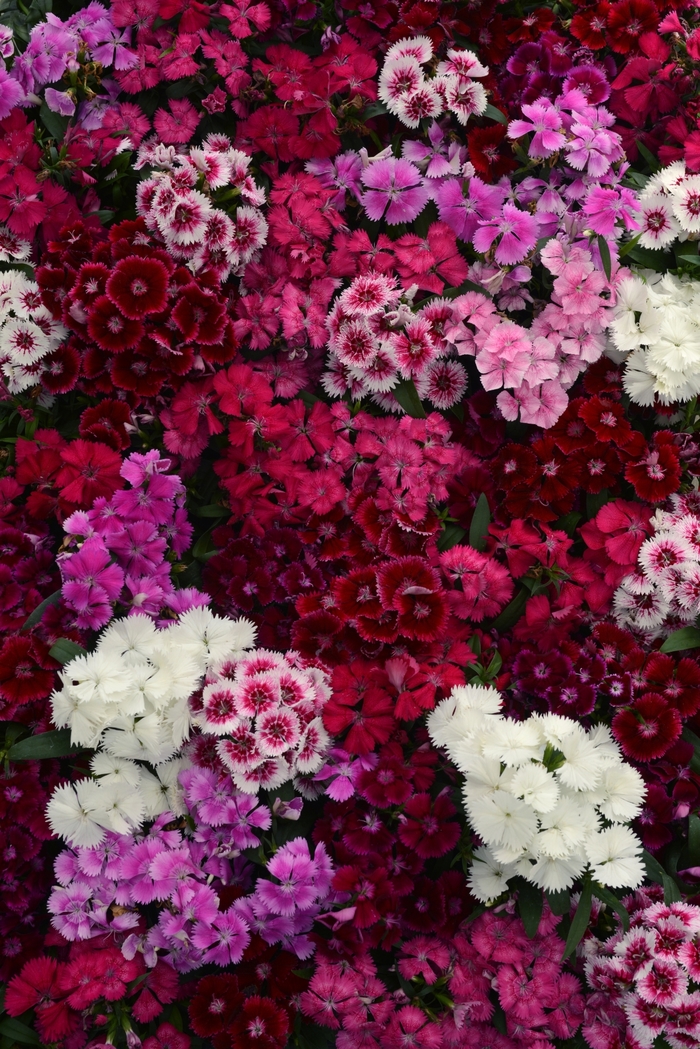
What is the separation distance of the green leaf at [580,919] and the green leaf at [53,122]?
284 cm

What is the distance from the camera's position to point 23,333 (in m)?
2.46

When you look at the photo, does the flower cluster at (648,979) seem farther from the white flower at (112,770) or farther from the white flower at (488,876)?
the white flower at (112,770)

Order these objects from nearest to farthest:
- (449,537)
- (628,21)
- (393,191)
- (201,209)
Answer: (201,209) < (449,537) < (393,191) < (628,21)

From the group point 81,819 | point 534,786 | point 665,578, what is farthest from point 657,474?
point 81,819

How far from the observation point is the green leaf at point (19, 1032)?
2.12 meters

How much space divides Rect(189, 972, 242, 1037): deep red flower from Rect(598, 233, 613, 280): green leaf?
7.72 feet

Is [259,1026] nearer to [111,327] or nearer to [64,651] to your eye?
[64,651]

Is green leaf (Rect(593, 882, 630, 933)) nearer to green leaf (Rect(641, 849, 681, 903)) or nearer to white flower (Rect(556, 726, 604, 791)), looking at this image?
green leaf (Rect(641, 849, 681, 903))

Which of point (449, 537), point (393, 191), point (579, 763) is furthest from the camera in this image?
point (393, 191)

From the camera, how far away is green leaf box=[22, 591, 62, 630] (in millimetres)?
2268

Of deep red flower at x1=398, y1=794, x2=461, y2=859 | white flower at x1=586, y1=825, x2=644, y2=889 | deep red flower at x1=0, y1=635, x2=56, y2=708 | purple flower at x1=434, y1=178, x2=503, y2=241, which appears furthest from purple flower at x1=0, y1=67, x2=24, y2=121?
white flower at x1=586, y1=825, x2=644, y2=889

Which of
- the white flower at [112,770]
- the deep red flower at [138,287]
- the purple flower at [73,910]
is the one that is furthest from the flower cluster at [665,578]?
the purple flower at [73,910]

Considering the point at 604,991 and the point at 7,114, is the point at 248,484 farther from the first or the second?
the point at 604,991

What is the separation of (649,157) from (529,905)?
250 cm
